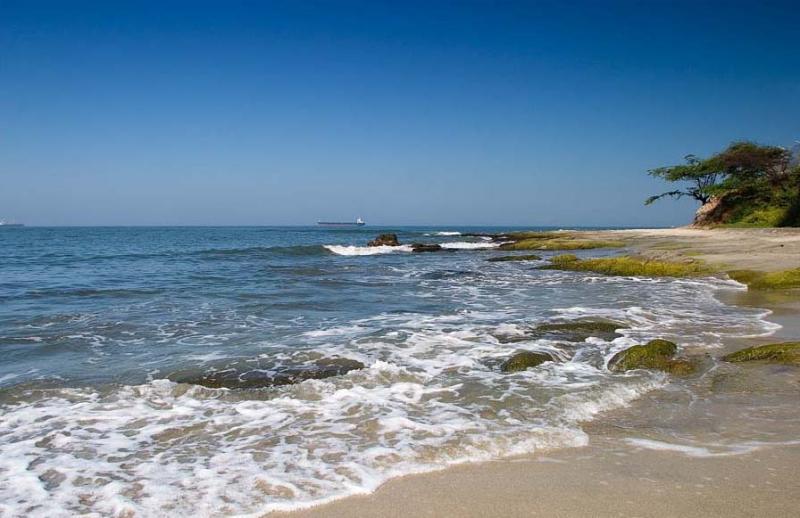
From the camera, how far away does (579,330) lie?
380 inches

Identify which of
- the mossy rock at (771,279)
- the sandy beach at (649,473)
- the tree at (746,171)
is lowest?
the sandy beach at (649,473)

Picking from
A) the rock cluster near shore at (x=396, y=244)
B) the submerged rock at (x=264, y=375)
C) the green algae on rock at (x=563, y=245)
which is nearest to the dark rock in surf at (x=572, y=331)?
the submerged rock at (x=264, y=375)

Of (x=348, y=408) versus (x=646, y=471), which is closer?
(x=646, y=471)

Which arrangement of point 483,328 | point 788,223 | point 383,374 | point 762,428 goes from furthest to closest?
point 788,223 → point 483,328 → point 383,374 → point 762,428

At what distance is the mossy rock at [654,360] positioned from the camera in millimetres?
6727

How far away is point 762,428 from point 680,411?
2.40 ft

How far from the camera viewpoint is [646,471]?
387 centimetres

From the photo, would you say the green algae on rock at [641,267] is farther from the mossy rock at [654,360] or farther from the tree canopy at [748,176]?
the tree canopy at [748,176]

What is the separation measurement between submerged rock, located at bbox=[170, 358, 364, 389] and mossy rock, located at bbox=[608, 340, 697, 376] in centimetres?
369

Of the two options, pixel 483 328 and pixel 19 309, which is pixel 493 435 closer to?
pixel 483 328

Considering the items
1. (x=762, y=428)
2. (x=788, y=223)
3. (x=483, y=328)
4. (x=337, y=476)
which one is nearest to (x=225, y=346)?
(x=483, y=328)

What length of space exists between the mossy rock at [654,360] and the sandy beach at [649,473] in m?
0.99

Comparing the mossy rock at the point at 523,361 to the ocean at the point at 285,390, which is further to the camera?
the mossy rock at the point at 523,361

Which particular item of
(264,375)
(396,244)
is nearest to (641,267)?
(264,375)
